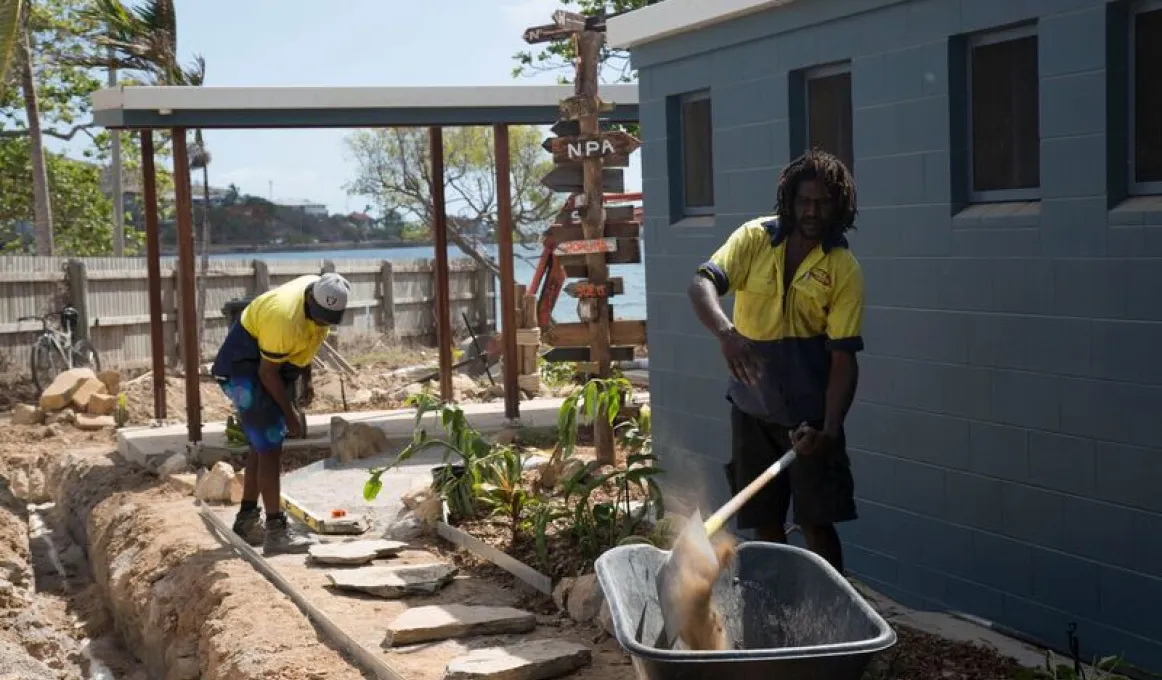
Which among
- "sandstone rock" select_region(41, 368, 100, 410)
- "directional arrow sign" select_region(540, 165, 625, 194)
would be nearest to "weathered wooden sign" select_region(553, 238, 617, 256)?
"directional arrow sign" select_region(540, 165, 625, 194)

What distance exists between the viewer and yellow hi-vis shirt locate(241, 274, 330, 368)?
363 inches

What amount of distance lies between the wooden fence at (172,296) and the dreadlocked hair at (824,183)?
16420 mm

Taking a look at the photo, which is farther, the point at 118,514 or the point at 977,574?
the point at 118,514

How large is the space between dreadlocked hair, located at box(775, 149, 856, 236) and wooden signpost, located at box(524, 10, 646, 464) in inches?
196

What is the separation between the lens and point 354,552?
921cm

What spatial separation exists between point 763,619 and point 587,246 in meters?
6.44

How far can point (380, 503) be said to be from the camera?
11.1m

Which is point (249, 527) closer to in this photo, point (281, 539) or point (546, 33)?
point (281, 539)

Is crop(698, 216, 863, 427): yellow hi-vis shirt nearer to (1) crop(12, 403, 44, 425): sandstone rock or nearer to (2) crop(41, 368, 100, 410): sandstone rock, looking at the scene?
(2) crop(41, 368, 100, 410): sandstone rock

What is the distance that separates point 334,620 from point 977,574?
3062 millimetres

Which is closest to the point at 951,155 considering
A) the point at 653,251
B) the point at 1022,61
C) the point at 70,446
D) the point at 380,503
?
the point at 1022,61

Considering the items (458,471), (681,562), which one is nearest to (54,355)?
(458,471)

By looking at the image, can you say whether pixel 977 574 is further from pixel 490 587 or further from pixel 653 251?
pixel 653 251

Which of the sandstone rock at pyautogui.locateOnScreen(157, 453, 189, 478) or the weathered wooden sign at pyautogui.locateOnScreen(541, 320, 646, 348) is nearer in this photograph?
the weathered wooden sign at pyautogui.locateOnScreen(541, 320, 646, 348)
